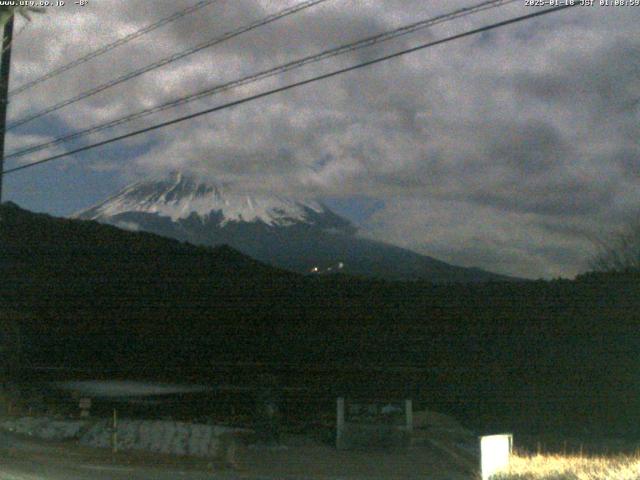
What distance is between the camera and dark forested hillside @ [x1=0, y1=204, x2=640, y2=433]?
23.5 meters

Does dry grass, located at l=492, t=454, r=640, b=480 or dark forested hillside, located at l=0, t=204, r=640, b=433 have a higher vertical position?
dark forested hillside, located at l=0, t=204, r=640, b=433

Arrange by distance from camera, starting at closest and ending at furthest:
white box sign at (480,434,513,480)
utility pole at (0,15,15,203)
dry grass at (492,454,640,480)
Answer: dry grass at (492,454,640,480), white box sign at (480,434,513,480), utility pole at (0,15,15,203)

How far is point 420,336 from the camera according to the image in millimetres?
25984

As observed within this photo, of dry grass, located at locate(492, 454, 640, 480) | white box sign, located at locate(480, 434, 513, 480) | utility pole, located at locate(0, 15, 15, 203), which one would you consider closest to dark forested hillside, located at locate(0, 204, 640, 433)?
utility pole, located at locate(0, 15, 15, 203)

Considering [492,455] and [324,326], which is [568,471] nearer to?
[492,455]

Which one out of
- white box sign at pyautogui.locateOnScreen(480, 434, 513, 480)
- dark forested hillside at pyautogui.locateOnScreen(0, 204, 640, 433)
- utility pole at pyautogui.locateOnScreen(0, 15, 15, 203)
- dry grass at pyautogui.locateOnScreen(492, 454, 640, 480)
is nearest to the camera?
dry grass at pyautogui.locateOnScreen(492, 454, 640, 480)

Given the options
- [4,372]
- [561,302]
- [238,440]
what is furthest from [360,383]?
[4,372]

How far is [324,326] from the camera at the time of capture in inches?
1062

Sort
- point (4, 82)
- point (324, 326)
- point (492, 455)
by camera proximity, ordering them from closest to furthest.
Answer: point (492, 455) → point (4, 82) → point (324, 326)

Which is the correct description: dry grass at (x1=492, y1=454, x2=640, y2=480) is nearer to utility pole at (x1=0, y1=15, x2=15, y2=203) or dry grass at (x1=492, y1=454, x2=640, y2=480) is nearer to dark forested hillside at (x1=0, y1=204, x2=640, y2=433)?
utility pole at (x1=0, y1=15, x2=15, y2=203)

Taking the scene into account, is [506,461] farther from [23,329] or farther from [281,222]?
[281,222]

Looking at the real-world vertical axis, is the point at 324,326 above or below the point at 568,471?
above

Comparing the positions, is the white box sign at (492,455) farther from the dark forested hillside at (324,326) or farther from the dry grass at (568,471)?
the dark forested hillside at (324,326)

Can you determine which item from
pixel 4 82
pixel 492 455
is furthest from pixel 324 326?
pixel 492 455
